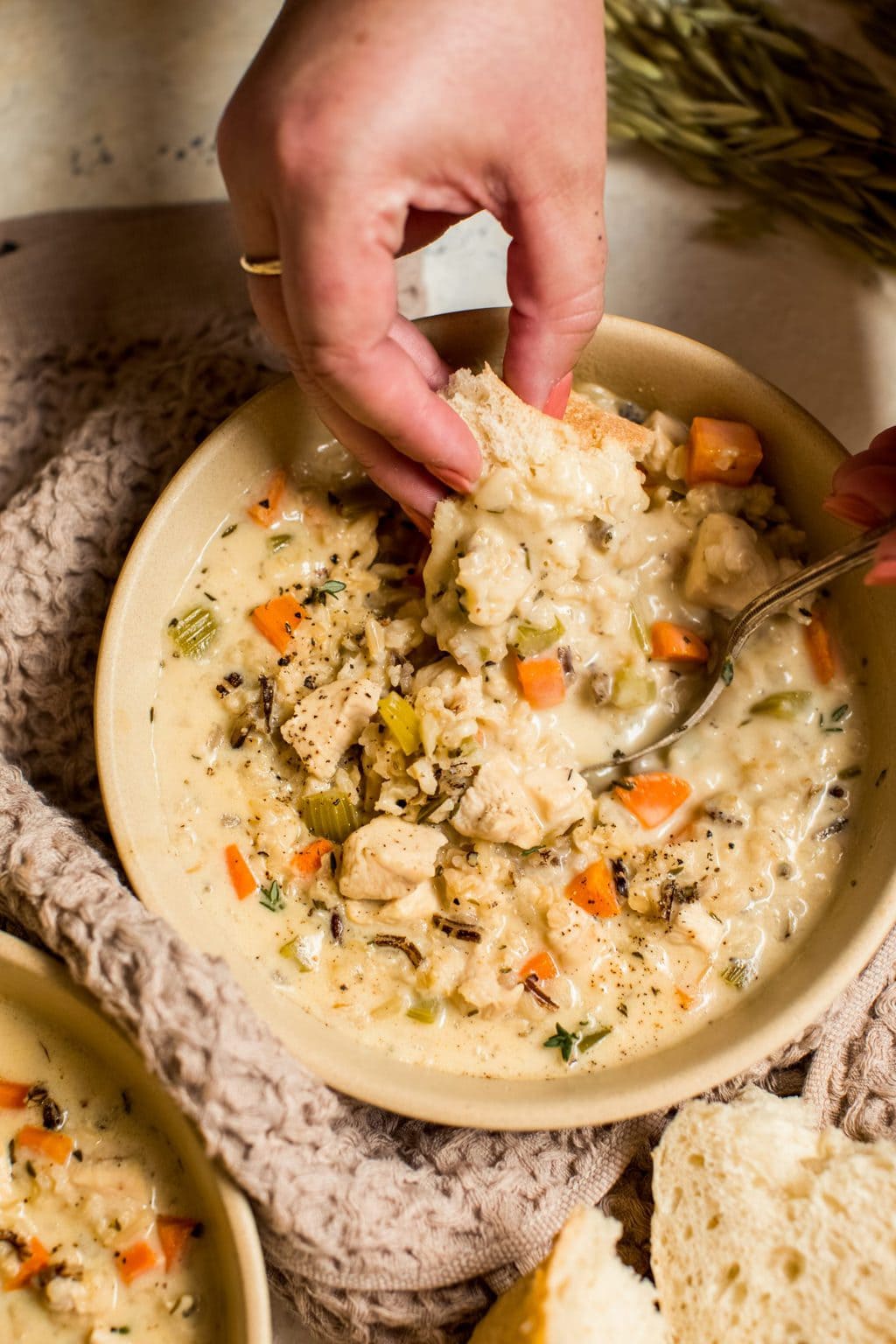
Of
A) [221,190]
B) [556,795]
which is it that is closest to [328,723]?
[556,795]

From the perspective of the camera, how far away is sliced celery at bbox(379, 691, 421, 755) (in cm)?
262

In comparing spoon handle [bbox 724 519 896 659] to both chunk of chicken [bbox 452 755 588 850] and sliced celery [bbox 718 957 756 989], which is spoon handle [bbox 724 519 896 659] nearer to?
chunk of chicken [bbox 452 755 588 850]

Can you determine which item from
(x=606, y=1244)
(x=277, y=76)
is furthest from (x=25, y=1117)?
(x=277, y=76)

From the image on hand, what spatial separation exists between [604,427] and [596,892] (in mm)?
991

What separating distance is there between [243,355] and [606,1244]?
2.22 meters

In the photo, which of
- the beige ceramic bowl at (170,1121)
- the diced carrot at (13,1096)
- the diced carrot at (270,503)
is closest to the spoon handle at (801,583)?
the diced carrot at (270,503)

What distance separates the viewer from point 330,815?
2666mm

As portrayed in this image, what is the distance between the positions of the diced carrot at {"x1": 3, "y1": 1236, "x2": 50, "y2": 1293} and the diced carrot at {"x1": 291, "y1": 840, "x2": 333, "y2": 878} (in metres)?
0.89

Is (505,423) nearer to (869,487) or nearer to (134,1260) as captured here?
(869,487)

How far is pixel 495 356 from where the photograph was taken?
9.22 ft

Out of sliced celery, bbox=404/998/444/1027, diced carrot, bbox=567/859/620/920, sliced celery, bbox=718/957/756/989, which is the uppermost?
diced carrot, bbox=567/859/620/920

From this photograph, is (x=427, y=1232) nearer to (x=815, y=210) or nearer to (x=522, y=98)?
(x=522, y=98)

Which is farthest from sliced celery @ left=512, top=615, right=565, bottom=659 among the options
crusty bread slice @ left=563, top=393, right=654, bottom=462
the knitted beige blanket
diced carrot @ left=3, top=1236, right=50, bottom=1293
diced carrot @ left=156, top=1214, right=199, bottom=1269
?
diced carrot @ left=3, top=1236, right=50, bottom=1293

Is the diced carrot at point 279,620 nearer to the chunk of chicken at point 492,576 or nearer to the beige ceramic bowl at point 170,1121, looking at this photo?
the chunk of chicken at point 492,576
